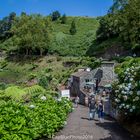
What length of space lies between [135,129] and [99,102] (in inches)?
230

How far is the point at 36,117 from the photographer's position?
18844 mm

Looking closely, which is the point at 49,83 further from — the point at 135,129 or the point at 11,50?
the point at 135,129

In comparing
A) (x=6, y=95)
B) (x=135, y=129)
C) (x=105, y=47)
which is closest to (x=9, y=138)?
(x=135, y=129)

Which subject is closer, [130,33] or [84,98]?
[84,98]

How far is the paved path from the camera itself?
66.8ft

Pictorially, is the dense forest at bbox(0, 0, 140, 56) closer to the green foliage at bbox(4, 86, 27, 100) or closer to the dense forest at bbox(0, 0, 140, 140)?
the dense forest at bbox(0, 0, 140, 140)

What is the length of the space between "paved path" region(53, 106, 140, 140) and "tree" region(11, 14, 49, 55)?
50966 mm

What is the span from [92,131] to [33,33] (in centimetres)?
5639

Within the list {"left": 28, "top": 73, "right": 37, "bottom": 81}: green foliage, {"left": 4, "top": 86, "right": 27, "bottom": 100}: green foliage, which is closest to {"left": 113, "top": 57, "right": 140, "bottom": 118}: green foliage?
{"left": 4, "top": 86, "right": 27, "bottom": 100}: green foliage

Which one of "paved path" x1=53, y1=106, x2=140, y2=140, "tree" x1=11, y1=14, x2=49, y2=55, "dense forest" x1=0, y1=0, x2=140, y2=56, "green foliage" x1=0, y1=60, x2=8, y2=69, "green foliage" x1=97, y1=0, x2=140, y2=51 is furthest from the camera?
"green foliage" x1=0, y1=60, x2=8, y2=69

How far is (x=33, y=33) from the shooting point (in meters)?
76.9

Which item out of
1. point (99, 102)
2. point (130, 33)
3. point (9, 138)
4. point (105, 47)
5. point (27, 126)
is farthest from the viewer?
point (105, 47)

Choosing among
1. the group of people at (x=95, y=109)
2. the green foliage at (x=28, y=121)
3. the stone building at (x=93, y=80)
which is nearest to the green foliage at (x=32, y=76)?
the stone building at (x=93, y=80)

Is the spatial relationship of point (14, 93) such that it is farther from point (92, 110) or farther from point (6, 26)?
point (6, 26)
